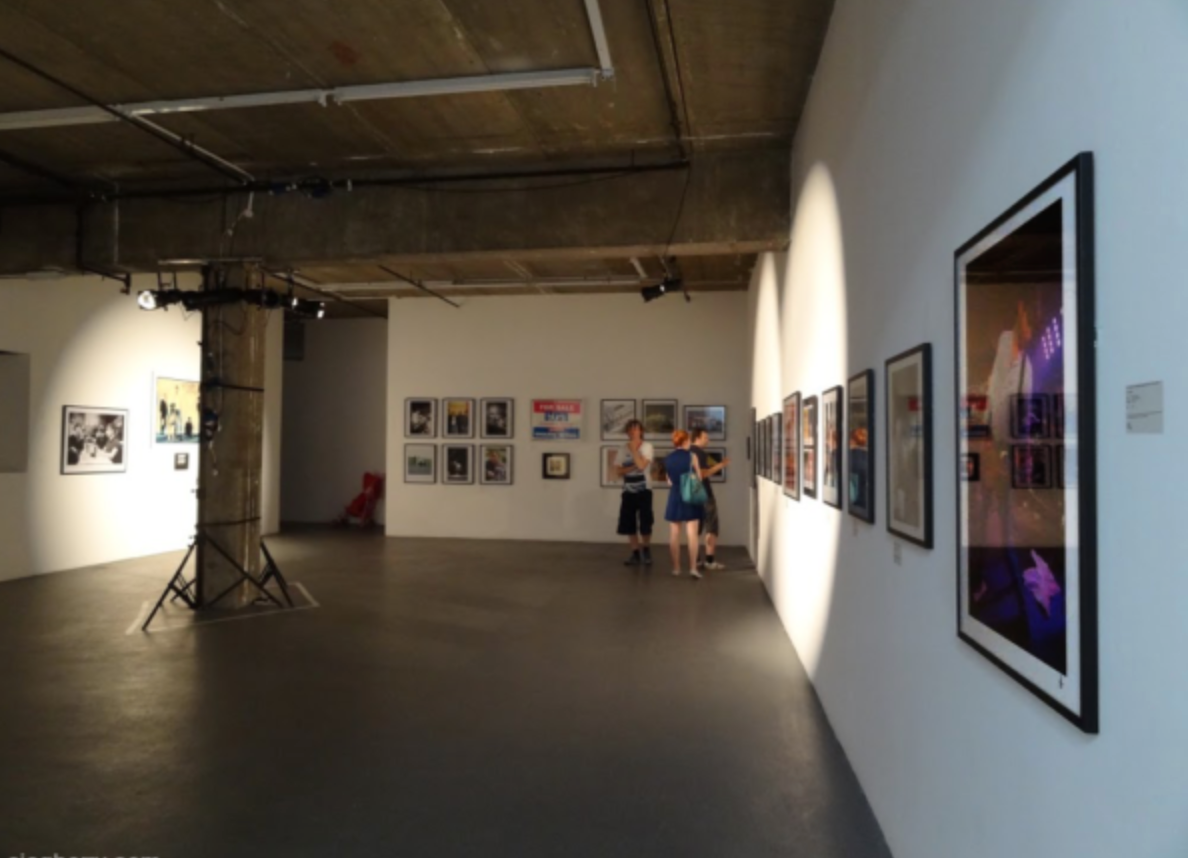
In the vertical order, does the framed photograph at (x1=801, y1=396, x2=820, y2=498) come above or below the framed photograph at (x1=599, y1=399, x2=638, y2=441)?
below

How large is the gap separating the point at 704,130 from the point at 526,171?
Result: 5.95ft

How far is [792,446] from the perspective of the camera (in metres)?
6.55

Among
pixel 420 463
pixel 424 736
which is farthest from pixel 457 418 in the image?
pixel 424 736

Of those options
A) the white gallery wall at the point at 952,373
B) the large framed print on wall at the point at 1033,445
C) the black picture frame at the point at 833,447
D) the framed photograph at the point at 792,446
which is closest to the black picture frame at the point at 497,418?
the framed photograph at the point at 792,446

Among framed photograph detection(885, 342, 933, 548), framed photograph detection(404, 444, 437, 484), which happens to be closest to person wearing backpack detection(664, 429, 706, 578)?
framed photograph detection(404, 444, 437, 484)

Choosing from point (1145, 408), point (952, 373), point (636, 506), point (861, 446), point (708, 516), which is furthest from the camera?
point (636, 506)

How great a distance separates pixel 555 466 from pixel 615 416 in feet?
4.37

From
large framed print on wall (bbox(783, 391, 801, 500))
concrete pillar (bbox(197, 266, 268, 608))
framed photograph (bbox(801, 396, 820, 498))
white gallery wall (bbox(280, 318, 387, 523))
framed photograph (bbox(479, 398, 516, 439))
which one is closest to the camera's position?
framed photograph (bbox(801, 396, 820, 498))

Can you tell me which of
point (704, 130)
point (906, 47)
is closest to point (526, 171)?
point (704, 130)

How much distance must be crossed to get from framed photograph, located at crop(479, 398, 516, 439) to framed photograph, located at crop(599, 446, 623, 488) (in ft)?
5.30

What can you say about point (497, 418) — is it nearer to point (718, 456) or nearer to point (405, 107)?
point (718, 456)

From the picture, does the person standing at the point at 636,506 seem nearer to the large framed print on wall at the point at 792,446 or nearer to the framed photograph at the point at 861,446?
the large framed print on wall at the point at 792,446

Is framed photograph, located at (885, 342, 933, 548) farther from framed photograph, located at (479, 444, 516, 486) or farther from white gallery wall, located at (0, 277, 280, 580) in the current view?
framed photograph, located at (479, 444, 516, 486)

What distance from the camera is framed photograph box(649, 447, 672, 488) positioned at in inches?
539
